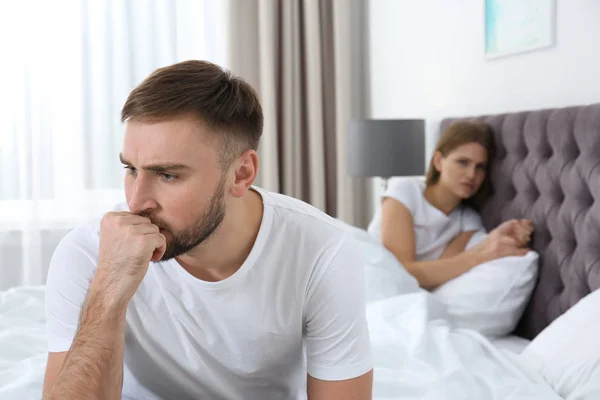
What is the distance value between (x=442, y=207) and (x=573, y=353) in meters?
1.22

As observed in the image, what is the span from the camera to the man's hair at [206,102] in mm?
1365

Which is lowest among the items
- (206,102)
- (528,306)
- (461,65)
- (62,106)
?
(528,306)

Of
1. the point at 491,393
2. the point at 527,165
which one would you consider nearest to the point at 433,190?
the point at 527,165

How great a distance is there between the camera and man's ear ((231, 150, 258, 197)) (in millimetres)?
1474

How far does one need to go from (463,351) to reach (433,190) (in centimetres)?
117

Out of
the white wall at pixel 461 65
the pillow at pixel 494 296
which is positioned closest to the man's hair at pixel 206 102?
the pillow at pixel 494 296

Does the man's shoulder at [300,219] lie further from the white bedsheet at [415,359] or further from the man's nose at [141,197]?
the white bedsheet at [415,359]

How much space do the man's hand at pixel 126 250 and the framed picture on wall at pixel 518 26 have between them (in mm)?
1993

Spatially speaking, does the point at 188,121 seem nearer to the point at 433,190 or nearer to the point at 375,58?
the point at 433,190

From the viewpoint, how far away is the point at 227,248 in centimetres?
149

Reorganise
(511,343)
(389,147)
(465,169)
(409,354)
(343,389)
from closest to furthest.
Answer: (343,389) < (409,354) < (511,343) < (465,169) < (389,147)

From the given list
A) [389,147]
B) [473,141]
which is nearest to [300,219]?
[473,141]

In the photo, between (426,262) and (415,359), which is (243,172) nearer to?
(415,359)

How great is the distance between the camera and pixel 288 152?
4.61 meters
